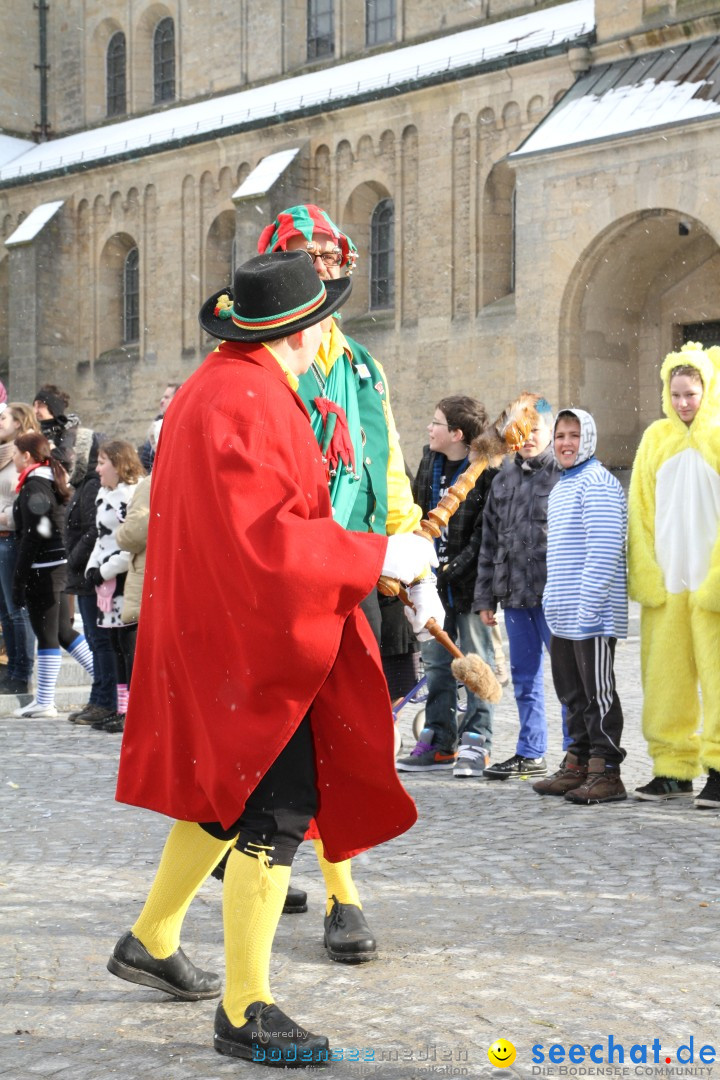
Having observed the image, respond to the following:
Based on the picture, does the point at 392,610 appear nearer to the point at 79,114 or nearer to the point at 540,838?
the point at 540,838

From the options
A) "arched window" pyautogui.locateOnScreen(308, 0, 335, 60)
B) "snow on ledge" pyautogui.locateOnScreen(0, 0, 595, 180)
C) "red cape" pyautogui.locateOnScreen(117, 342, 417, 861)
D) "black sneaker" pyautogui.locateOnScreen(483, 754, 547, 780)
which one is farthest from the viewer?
"arched window" pyautogui.locateOnScreen(308, 0, 335, 60)

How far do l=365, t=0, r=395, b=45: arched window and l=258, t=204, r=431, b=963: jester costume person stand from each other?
88.5ft

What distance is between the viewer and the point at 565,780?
281 inches

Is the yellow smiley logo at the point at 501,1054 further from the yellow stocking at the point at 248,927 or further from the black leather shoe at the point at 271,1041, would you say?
the yellow stocking at the point at 248,927

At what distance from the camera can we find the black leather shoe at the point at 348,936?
4.24m

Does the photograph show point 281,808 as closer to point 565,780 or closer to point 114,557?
point 565,780

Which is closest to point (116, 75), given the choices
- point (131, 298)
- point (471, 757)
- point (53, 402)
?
point (131, 298)

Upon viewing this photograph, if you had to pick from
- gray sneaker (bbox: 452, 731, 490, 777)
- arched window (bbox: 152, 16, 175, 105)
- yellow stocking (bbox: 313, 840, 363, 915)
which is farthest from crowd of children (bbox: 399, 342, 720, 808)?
arched window (bbox: 152, 16, 175, 105)

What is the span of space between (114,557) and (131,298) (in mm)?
25493

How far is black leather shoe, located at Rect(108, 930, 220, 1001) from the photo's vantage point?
12.6 feet

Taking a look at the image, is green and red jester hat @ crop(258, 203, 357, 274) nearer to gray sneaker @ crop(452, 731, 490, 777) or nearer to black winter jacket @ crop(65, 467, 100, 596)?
gray sneaker @ crop(452, 731, 490, 777)

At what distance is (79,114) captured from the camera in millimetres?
37844

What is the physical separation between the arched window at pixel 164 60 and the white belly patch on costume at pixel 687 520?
3068 cm

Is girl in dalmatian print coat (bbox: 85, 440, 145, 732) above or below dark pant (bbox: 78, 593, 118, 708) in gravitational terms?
above
